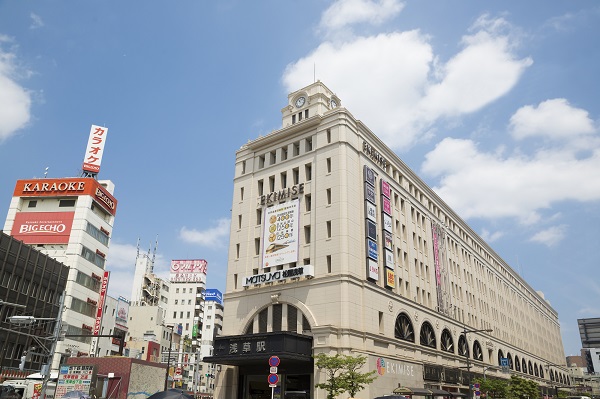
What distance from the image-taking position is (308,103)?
58344mm

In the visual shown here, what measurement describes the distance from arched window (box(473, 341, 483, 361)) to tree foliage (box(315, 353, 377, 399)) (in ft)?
130

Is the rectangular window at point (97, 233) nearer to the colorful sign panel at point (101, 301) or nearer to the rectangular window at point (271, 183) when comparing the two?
the colorful sign panel at point (101, 301)

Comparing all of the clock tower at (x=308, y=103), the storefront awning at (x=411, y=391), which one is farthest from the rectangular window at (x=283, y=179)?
the storefront awning at (x=411, y=391)

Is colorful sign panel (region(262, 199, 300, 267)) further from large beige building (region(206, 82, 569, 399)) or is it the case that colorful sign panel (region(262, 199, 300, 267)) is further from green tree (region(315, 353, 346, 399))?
green tree (region(315, 353, 346, 399))

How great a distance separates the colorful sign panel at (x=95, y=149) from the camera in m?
83.9

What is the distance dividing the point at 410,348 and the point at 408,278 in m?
8.15

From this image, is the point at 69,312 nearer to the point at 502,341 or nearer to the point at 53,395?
the point at 53,395

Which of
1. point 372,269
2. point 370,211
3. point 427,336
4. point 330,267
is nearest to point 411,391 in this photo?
point 372,269

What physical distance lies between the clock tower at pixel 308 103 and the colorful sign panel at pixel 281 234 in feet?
39.3

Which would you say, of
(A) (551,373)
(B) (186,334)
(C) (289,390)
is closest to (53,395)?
(C) (289,390)

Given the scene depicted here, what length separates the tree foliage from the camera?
37656 mm

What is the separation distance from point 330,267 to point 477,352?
39789 millimetres

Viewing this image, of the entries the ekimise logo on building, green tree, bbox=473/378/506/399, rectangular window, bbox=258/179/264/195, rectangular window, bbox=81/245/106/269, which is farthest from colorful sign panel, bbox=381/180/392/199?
the ekimise logo on building

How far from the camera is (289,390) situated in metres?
45.9
